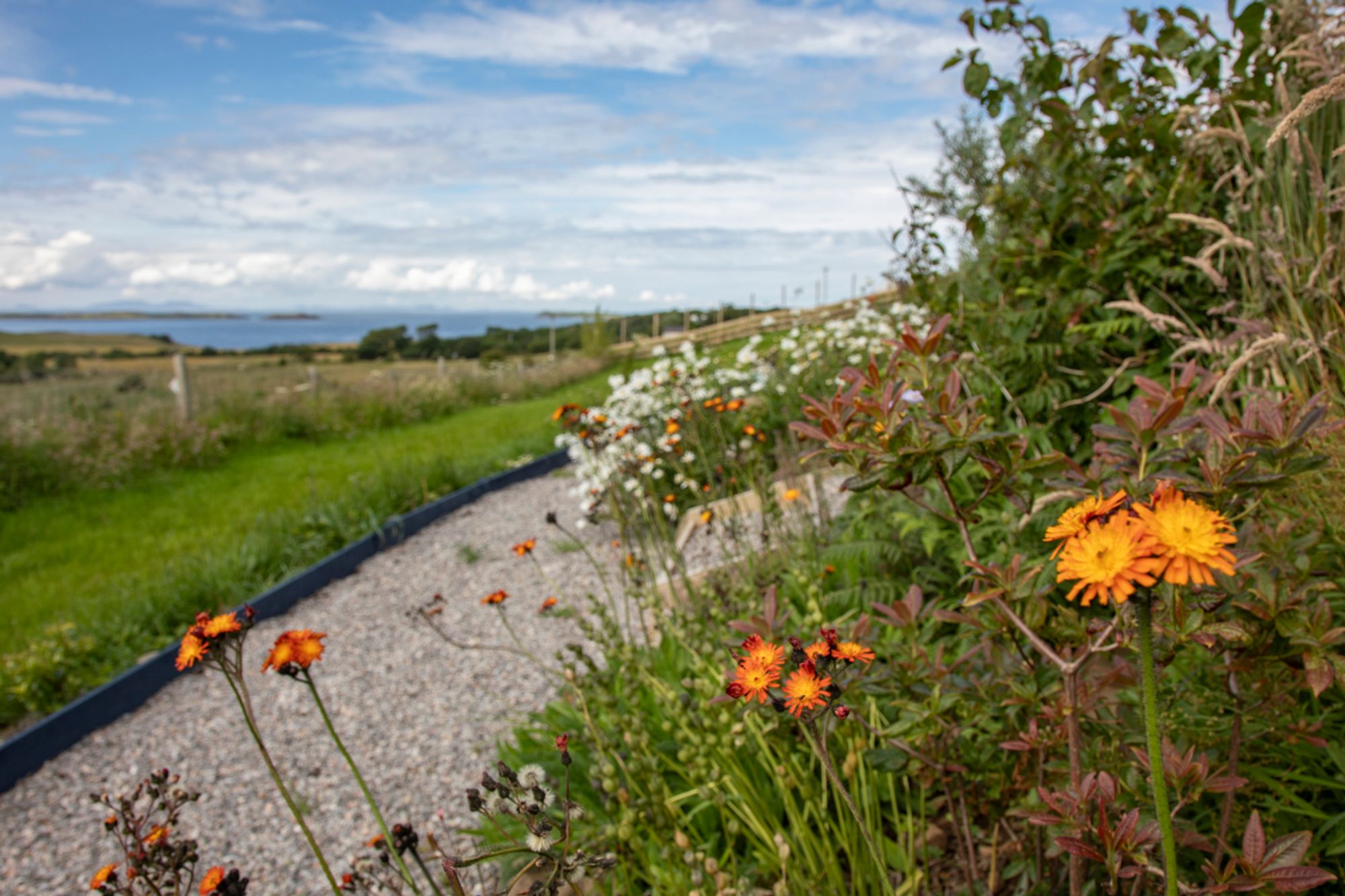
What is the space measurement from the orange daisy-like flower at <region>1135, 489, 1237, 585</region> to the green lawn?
5179 mm

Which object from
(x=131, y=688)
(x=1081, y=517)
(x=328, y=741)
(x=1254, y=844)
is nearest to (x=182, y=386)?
(x=131, y=688)

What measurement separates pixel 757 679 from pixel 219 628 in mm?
901

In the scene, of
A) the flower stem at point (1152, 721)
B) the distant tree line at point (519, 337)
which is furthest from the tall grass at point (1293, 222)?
the distant tree line at point (519, 337)

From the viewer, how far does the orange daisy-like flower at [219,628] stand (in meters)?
1.29

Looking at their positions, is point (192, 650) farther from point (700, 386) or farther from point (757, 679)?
point (700, 386)

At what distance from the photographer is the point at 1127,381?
103 inches

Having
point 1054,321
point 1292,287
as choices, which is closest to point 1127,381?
point 1054,321

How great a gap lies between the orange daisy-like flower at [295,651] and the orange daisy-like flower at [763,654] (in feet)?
2.38

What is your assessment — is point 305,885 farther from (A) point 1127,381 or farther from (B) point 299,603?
(A) point 1127,381

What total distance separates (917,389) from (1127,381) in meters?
1.28

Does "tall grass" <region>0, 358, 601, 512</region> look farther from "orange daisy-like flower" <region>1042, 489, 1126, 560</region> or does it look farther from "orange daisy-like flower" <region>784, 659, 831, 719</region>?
"orange daisy-like flower" <region>1042, 489, 1126, 560</region>

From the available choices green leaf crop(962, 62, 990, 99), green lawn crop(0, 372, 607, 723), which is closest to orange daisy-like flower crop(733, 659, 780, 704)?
green leaf crop(962, 62, 990, 99)

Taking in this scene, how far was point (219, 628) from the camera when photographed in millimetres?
1291

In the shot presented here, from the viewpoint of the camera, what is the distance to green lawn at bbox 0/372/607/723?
448 cm
